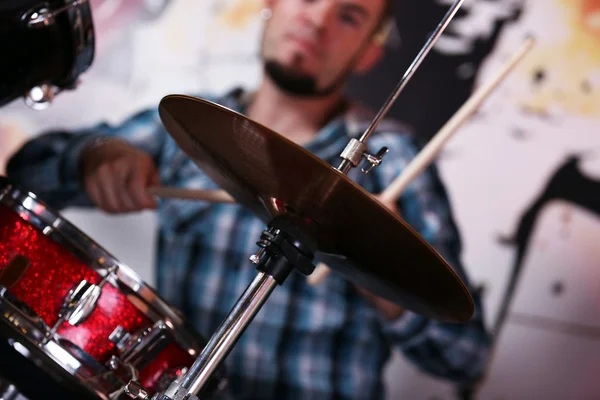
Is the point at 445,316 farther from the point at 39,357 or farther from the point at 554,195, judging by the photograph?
the point at 554,195

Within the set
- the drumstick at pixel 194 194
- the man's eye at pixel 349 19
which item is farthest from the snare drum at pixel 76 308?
the man's eye at pixel 349 19

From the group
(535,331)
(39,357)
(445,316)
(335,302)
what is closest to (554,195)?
(535,331)

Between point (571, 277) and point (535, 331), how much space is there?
6.3 inches

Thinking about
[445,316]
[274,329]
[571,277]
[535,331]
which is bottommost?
[274,329]

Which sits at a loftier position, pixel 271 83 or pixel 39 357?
pixel 271 83

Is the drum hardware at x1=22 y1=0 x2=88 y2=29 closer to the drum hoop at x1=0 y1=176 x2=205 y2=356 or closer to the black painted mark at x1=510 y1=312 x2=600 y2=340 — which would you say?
the drum hoop at x1=0 y1=176 x2=205 y2=356

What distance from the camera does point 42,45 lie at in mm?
994

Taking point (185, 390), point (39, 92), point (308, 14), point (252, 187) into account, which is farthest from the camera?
point (308, 14)

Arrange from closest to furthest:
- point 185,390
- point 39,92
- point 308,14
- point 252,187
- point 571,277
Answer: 1. point 185,390
2. point 252,187
3. point 39,92
4. point 571,277
5. point 308,14

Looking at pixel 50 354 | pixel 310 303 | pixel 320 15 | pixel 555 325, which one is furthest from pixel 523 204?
pixel 50 354

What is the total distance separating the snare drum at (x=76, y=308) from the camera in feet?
2.93

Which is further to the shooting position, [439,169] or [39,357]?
[439,169]

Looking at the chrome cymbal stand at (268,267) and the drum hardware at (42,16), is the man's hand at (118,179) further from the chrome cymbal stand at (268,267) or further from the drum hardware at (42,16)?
the chrome cymbal stand at (268,267)

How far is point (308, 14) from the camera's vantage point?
1601 mm
